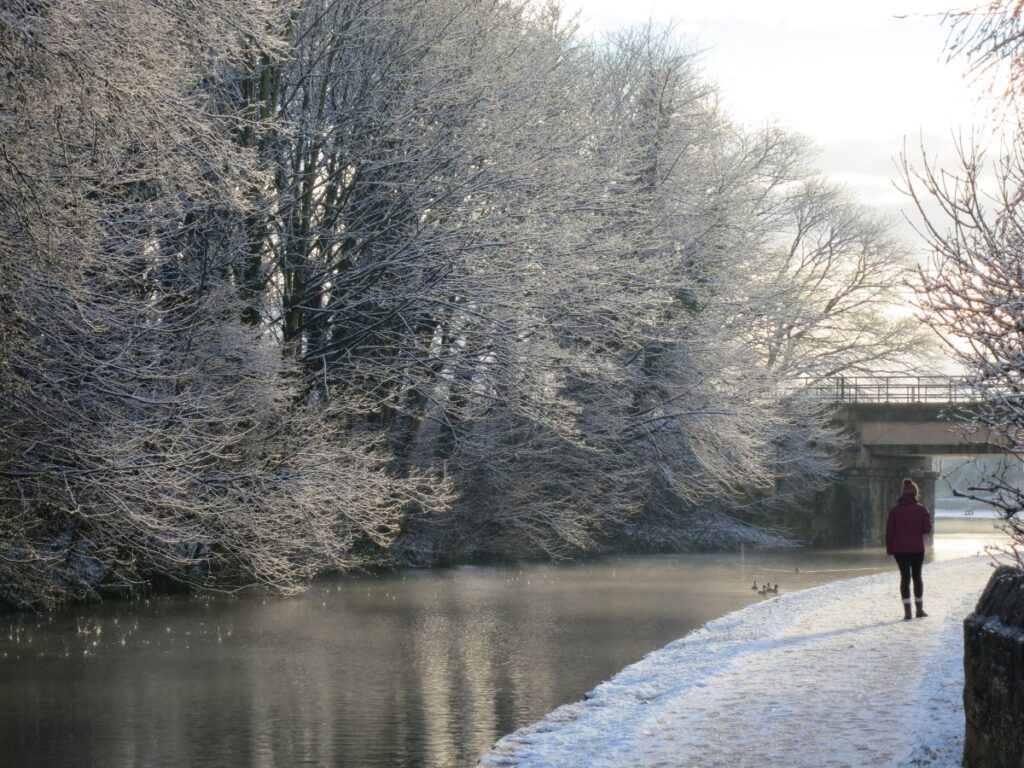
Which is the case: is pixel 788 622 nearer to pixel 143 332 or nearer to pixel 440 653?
pixel 440 653

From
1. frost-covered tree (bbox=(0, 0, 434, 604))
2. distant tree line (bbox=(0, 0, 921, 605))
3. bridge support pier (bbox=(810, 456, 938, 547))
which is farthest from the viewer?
bridge support pier (bbox=(810, 456, 938, 547))

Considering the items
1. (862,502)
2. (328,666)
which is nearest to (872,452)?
(862,502)

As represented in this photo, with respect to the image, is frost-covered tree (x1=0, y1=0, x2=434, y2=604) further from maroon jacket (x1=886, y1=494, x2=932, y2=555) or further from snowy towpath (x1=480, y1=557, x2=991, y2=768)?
maroon jacket (x1=886, y1=494, x2=932, y2=555)

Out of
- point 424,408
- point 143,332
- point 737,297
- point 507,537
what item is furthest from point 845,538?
point 143,332

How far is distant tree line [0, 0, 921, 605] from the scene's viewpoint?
46.5 feet

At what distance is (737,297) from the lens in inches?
1454

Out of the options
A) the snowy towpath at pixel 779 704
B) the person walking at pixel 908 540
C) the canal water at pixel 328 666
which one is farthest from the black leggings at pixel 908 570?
the canal water at pixel 328 666

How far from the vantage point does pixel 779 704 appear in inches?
442

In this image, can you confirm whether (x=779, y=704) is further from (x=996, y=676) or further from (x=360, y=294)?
(x=360, y=294)

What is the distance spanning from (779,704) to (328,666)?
23.3 feet

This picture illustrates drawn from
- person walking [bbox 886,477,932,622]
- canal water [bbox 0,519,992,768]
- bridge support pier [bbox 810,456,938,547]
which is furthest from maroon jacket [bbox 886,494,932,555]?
bridge support pier [bbox 810,456,938,547]

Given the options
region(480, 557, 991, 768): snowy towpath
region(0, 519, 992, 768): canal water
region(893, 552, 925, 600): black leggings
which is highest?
region(893, 552, 925, 600): black leggings

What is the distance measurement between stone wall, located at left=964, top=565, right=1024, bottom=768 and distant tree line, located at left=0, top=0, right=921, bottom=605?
862cm

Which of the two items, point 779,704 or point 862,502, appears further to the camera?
point 862,502
